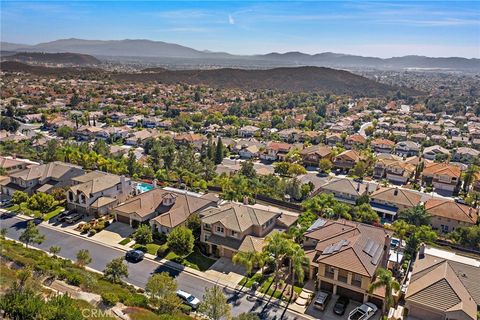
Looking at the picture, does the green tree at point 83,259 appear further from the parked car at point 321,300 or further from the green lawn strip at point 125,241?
the parked car at point 321,300

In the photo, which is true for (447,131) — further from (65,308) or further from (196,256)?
(65,308)

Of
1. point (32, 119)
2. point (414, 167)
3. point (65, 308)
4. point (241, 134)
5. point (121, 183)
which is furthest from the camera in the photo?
point (32, 119)

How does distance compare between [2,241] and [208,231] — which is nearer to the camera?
[2,241]

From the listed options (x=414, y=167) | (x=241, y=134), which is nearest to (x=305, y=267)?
(x=414, y=167)

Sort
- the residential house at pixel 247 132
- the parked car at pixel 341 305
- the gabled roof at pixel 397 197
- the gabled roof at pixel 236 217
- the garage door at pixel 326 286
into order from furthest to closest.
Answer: the residential house at pixel 247 132, the gabled roof at pixel 397 197, the gabled roof at pixel 236 217, the garage door at pixel 326 286, the parked car at pixel 341 305

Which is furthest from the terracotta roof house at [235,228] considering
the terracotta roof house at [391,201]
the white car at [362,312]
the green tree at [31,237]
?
the terracotta roof house at [391,201]

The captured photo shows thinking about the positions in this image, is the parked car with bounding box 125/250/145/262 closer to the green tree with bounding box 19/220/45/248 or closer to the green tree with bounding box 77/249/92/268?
the green tree with bounding box 77/249/92/268

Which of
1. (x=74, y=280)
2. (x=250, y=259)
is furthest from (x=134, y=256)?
(x=250, y=259)
